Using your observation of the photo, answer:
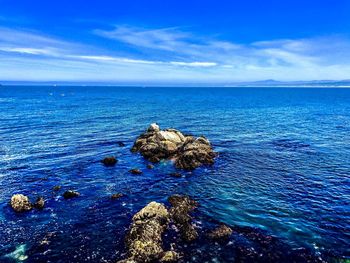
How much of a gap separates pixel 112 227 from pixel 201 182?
46.7ft

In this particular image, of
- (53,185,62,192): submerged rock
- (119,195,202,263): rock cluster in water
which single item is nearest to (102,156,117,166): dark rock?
(53,185,62,192): submerged rock

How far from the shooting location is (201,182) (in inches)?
1507

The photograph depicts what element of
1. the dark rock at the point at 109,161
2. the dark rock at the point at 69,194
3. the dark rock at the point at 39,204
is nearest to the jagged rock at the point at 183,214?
the dark rock at the point at 69,194

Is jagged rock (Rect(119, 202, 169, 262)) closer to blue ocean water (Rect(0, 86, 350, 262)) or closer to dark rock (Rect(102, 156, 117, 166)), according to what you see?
blue ocean water (Rect(0, 86, 350, 262))

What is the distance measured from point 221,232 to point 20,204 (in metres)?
20.3

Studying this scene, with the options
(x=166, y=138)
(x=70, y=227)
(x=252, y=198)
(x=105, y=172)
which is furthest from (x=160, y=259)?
(x=166, y=138)

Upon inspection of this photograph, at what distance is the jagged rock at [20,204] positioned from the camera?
3056 centimetres

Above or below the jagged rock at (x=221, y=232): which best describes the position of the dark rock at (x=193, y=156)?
above

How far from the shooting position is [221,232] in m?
25.9

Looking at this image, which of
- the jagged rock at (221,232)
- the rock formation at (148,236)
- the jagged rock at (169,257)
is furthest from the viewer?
the jagged rock at (221,232)

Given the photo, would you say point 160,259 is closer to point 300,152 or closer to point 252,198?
point 252,198

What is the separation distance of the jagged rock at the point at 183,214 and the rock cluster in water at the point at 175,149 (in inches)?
458

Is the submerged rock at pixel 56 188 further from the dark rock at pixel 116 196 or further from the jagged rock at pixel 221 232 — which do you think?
the jagged rock at pixel 221 232

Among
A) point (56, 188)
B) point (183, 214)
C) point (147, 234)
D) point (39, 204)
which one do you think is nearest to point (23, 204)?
point (39, 204)
